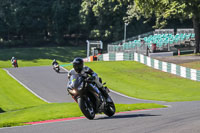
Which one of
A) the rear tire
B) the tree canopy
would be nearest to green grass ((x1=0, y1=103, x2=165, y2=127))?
the rear tire

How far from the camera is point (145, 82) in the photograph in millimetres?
33938

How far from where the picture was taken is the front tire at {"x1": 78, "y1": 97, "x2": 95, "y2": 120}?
11.3 meters

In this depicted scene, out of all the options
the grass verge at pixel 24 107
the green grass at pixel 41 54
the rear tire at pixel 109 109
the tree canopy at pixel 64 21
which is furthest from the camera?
the tree canopy at pixel 64 21

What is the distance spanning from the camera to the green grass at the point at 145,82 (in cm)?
2772

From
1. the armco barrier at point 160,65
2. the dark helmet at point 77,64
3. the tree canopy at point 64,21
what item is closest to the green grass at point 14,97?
the dark helmet at point 77,64

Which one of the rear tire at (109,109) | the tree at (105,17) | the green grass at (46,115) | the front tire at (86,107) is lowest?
the green grass at (46,115)

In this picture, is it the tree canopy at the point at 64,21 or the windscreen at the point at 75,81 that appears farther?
the tree canopy at the point at 64,21

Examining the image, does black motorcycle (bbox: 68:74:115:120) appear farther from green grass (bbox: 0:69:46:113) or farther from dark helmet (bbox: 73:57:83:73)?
green grass (bbox: 0:69:46:113)

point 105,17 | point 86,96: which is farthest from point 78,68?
point 105,17

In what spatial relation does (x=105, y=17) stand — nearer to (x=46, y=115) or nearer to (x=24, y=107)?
(x=24, y=107)

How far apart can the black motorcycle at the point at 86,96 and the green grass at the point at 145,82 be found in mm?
12971

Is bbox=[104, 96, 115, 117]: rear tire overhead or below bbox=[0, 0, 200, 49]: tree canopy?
below

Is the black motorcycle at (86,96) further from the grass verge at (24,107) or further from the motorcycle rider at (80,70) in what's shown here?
the grass verge at (24,107)

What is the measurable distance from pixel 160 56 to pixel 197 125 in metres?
38.6
